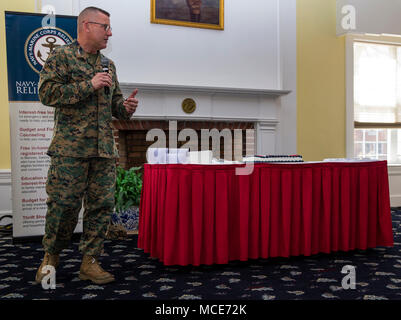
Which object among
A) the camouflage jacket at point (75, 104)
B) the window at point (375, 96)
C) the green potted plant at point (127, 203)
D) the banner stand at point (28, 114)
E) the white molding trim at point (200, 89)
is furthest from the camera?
the window at point (375, 96)

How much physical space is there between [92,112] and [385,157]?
187 inches

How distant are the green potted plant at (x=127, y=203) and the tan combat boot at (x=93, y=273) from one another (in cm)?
145

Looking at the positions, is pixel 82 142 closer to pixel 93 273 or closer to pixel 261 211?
pixel 93 273

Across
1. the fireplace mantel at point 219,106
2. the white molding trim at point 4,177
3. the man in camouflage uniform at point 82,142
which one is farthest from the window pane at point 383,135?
the white molding trim at point 4,177

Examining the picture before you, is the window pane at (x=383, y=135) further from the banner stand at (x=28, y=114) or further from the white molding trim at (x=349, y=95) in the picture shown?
the banner stand at (x=28, y=114)

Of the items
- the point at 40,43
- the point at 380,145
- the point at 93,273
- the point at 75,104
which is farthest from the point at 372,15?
the point at 93,273

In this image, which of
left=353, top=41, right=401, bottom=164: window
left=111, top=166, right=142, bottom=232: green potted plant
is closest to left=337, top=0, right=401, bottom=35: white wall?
left=353, top=41, right=401, bottom=164: window

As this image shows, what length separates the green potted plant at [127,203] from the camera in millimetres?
3543

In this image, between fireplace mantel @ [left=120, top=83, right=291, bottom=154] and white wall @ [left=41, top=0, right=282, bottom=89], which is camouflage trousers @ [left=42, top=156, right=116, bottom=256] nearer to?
fireplace mantel @ [left=120, top=83, right=291, bottom=154]

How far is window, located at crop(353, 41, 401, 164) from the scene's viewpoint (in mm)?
5105

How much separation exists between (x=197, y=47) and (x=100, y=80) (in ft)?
8.76

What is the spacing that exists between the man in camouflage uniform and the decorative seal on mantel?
2252 millimetres

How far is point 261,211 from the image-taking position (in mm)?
2445
